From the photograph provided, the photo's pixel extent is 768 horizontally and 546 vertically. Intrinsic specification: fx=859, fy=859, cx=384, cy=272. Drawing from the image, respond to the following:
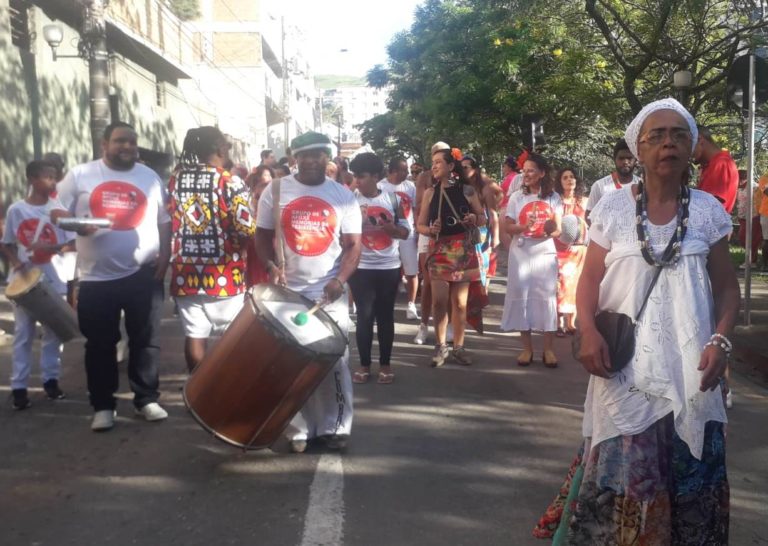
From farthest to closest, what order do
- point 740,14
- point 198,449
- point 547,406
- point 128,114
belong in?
point 128,114, point 740,14, point 547,406, point 198,449

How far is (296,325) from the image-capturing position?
14.6 ft

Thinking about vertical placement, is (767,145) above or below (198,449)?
above

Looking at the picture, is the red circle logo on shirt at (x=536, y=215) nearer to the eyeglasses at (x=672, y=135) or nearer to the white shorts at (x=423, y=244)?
the white shorts at (x=423, y=244)

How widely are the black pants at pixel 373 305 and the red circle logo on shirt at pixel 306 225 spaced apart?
5.67ft

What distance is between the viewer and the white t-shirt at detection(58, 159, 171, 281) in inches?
213

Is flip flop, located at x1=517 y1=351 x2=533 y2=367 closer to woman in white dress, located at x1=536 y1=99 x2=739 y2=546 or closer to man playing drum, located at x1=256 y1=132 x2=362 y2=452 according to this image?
man playing drum, located at x1=256 y1=132 x2=362 y2=452

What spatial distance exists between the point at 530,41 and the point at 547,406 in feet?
42.1

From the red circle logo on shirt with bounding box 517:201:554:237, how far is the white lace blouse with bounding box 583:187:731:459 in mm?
4483

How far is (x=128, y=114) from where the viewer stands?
22.3 meters

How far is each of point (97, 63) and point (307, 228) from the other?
26.5ft

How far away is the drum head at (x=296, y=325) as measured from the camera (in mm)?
4324

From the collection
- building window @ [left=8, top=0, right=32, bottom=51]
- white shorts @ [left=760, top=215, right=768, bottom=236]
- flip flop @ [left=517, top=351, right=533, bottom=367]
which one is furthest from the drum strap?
white shorts @ [left=760, top=215, right=768, bottom=236]

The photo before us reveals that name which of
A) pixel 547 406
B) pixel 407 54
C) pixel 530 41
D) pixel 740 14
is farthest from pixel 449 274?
pixel 407 54

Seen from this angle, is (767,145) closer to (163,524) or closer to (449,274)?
(449,274)
